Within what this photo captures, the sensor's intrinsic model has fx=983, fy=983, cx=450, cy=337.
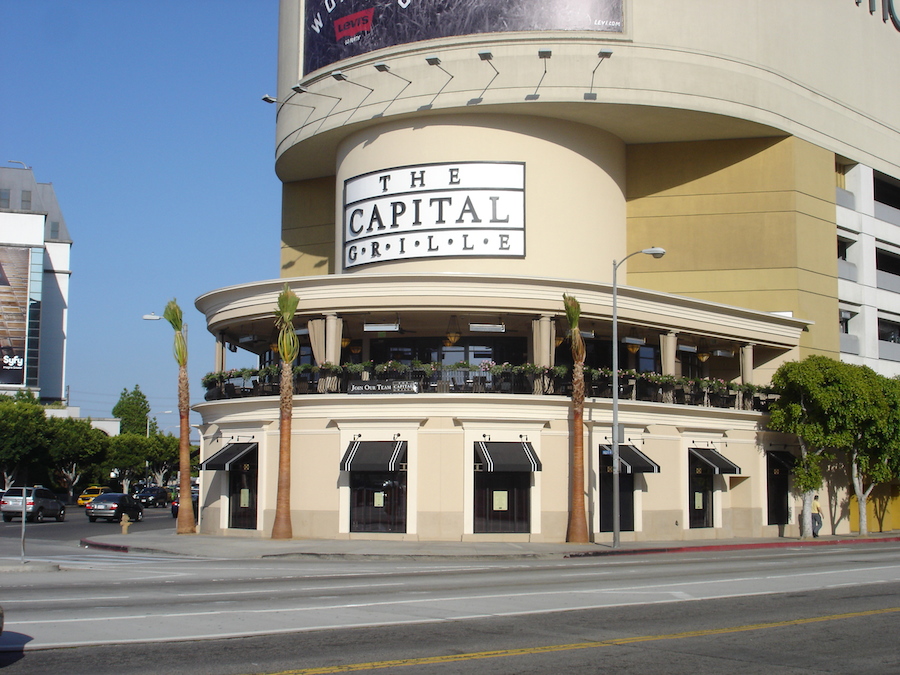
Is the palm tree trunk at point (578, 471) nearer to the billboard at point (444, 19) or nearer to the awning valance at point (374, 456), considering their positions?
the awning valance at point (374, 456)

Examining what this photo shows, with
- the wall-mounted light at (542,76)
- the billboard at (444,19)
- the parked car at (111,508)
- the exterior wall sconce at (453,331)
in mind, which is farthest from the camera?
the parked car at (111,508)

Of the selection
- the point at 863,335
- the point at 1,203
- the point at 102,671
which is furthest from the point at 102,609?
the point at 1,203

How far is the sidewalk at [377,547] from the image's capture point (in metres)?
29.2

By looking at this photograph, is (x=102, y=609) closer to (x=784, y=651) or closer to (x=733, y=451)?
(x=784, y=651)

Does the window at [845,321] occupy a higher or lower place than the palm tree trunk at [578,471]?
higher

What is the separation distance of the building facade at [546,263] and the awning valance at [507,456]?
97mm

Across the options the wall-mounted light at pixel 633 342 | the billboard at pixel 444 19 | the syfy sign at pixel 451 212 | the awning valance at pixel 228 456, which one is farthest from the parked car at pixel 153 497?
the wall-mounted light at pixel 633 342

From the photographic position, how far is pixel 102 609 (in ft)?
51.2

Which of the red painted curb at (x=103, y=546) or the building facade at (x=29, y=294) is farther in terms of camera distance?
the building facade at (x=29, y=294)

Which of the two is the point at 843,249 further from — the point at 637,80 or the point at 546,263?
the point at 546,263

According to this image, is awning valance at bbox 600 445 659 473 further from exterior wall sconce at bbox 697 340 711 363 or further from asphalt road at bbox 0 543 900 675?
asphalt road at bbox 0 543 900 675

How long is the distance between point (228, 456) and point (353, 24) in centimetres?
2071

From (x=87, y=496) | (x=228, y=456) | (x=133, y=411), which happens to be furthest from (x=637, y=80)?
(x=133, y=411)

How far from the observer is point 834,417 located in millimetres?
40406
